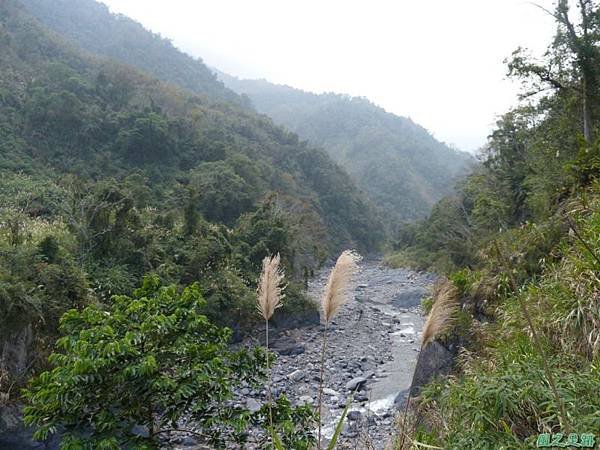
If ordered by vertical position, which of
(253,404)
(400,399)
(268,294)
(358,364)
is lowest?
(253,404)

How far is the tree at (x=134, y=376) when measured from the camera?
3.48 m

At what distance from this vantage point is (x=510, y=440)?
8.21 ft

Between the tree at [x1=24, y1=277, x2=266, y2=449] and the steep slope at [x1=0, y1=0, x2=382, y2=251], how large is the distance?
20.5 metres

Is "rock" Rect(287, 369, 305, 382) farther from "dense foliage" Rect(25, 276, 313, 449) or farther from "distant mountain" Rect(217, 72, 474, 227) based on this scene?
"distant mountain" Rect(217, 72, 474, 227)

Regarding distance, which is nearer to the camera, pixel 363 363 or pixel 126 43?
pixel 363 363

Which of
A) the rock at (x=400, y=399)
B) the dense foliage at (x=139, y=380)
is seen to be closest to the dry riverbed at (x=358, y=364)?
the rock at (x=400, y=399)

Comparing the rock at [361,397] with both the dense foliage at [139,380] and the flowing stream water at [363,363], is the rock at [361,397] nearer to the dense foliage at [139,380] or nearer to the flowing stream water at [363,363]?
the flowing stream water at [363,363]

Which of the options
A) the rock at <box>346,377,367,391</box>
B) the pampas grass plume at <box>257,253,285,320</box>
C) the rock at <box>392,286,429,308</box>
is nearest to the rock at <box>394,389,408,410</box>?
the rock at <box>346,377,367,391</box>

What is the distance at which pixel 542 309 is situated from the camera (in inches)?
164

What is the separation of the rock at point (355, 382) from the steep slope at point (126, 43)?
55.5 m

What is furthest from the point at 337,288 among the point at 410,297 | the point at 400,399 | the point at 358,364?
the point at 410,297

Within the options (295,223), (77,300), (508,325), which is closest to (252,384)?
(508,325)

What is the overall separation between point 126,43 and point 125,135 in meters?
50.7

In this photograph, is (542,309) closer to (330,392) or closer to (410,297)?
(330,392)
